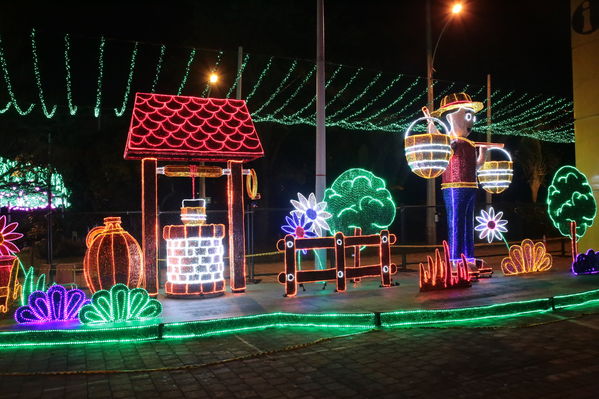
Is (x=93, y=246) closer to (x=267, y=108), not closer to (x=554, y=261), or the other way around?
(x=554, y=261)

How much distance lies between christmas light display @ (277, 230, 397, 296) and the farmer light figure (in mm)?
1416

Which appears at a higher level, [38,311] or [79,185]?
[79,185]

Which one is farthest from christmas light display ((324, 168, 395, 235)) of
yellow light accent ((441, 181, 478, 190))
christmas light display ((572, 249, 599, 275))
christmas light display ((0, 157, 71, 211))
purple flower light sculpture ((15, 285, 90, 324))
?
christmas light display ((0, 157, 71, 211))

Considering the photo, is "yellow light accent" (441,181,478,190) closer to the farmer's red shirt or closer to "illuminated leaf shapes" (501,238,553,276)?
the farmer's red shirt

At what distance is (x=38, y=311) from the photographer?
314 inches

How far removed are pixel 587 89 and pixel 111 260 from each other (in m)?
13.0

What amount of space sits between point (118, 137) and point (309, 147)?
410 inches

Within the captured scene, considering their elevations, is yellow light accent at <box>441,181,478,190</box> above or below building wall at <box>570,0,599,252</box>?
below

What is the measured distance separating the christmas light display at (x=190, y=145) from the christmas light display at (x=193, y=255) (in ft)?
1.13

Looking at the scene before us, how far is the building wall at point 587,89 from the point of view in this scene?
46.5 ft

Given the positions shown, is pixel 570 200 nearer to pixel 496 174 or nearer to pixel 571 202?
pixel 571 202

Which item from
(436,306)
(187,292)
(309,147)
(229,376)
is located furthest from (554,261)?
(309,147)

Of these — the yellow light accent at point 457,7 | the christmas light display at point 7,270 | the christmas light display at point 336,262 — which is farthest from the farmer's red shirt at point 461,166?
the christmas light display at point 7,270

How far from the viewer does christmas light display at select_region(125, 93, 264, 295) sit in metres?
9.69
